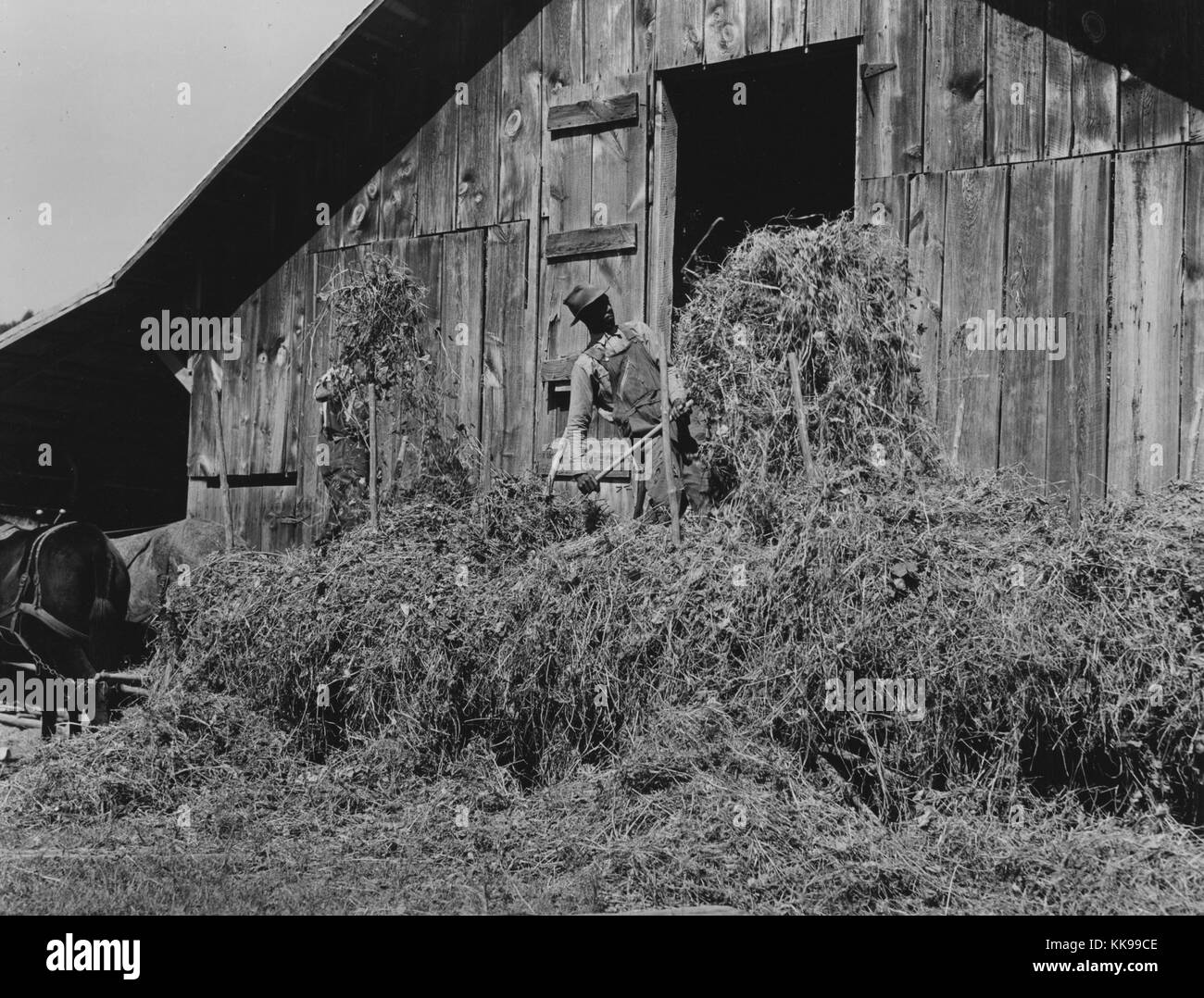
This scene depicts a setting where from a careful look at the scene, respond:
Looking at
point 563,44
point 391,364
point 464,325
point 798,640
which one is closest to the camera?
point 798,640

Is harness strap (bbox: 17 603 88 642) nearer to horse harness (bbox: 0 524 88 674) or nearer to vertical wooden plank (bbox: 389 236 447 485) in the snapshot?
horse harness (bbox: 0 524 88 674)

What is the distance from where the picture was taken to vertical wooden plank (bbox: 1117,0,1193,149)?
7.27 m

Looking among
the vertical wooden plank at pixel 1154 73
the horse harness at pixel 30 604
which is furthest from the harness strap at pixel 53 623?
the vertical wooden plank at pixel 1154 73

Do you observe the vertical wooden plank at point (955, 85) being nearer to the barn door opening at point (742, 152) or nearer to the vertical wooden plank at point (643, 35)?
the barn door opening at point (742, 152)

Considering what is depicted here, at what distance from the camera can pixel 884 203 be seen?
27.0 feet

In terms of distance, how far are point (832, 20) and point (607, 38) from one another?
1810mm

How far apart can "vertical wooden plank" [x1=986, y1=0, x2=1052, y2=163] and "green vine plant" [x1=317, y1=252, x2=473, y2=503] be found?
4.17 meters

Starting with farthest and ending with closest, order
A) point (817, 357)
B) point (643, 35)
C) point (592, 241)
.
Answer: point (592, 241) < point (643, 35) < point (817, 357)

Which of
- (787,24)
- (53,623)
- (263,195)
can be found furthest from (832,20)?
(53,623)

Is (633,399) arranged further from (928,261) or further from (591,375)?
(928,261)

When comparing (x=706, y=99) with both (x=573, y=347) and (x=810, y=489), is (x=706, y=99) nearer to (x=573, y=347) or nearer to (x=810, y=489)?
(x=573, y=347)

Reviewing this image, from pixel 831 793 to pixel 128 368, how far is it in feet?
32.5

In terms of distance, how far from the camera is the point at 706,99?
10.5 metres

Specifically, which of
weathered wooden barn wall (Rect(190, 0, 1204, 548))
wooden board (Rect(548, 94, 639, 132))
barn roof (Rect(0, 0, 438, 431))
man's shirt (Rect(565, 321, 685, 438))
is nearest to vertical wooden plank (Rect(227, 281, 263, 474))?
weathered wooden barn wall (Rect(190, 0, 1204, 548))
